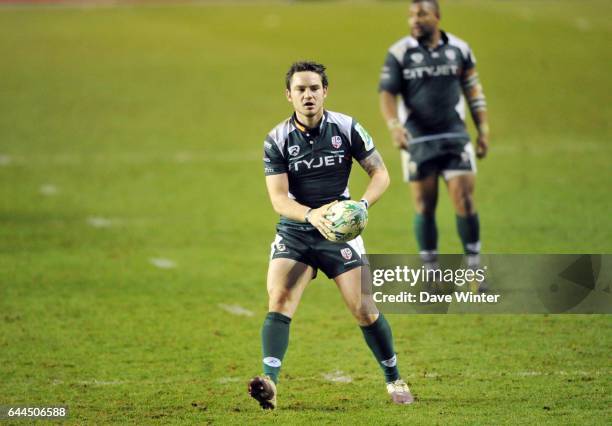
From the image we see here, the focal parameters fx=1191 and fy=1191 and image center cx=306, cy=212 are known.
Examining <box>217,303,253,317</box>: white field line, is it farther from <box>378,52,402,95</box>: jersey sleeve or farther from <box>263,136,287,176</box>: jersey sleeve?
<box>263,136,287,176</box>: jersey sleeve

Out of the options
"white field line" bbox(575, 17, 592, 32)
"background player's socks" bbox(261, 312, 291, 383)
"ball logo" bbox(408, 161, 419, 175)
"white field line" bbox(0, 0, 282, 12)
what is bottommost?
"background player's socks" bbox(261, 312, 291, 383)

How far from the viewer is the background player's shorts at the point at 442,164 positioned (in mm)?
11953

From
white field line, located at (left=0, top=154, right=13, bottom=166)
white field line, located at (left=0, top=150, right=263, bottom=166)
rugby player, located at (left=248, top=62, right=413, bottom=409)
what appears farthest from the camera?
white field line, located at (left=0, top=150, right=263, bottom=166)

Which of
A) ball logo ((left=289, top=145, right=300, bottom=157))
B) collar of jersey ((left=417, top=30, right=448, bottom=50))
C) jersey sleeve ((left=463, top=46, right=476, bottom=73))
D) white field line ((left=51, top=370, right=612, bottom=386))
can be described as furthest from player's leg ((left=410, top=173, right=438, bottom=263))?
ball logo ((left=289, top=145, right=300, bottom=157))

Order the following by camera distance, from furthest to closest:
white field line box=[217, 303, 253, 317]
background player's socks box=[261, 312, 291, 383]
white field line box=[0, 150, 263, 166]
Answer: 1. white field line box=[0, 150, 263, 166]
2. white field line box=[217, 303, 253, 317]
3. background player's socks box=[261, 312, 291, 383]

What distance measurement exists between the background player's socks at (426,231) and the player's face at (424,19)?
1855mm

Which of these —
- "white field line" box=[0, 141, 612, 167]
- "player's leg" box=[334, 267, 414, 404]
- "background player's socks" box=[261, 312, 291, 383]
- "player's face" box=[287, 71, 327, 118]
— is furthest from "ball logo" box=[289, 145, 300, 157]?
"white field line" box=[0, 141, 612, 167]

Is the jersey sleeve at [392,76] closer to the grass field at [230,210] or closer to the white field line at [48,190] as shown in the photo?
the grass field at [230,210]

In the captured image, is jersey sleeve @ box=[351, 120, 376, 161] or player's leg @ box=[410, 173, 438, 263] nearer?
jersey sleeve @ box=[351, 120, 376, 161]

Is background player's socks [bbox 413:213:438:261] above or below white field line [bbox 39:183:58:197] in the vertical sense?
below

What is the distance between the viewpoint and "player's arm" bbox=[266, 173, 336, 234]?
8039 millimetres

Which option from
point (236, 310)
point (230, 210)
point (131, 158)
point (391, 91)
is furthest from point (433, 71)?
point (131, 158)

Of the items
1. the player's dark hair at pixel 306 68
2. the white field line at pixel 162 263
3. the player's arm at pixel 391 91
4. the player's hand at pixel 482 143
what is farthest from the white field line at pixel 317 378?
the white field line at pixel 162 263

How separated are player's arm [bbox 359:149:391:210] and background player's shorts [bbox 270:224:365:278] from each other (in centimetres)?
39
